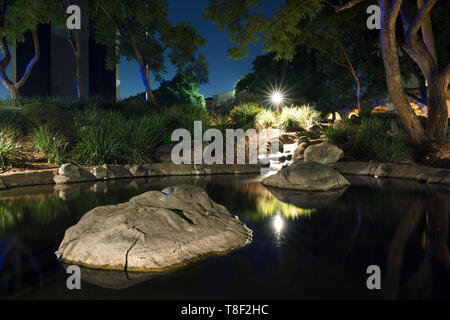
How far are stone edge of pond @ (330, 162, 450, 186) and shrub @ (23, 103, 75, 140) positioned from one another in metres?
7.98

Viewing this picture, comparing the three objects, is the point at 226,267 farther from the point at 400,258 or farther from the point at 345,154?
the point at 345,154

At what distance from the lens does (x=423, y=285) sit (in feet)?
8.54

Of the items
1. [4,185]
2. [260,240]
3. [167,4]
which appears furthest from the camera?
[167,4]

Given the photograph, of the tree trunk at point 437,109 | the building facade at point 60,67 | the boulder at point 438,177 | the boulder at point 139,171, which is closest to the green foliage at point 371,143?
the tree trunk at point 437,109

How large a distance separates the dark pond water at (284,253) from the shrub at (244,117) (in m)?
6.68

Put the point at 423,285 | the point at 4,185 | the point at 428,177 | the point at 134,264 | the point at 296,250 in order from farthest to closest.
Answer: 1. the point at 428,177
2. the point at 4,185
3. the point at 296,250
4. the point at 134,264
5. the point at 423,285

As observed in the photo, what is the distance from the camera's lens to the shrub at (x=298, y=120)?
14302 millimetres

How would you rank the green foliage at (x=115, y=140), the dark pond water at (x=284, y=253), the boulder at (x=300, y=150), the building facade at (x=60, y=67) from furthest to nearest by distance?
the building facade at (x=60, y=67) → the boulder at (x=300, y=150) → the green foliage at (x=115, y=140) → the dark pond water at (x=284, y=253)

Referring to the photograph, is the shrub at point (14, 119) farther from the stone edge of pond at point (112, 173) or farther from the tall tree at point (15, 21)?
the tall tree at point (15, 21)

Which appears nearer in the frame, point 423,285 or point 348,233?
point 423,285

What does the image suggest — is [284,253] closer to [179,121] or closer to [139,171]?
[139,171]

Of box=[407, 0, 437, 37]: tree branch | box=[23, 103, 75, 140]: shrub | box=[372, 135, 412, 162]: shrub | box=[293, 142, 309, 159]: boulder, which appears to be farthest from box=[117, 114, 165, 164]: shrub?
box=[407, 0, 437, 37]: tree branch
